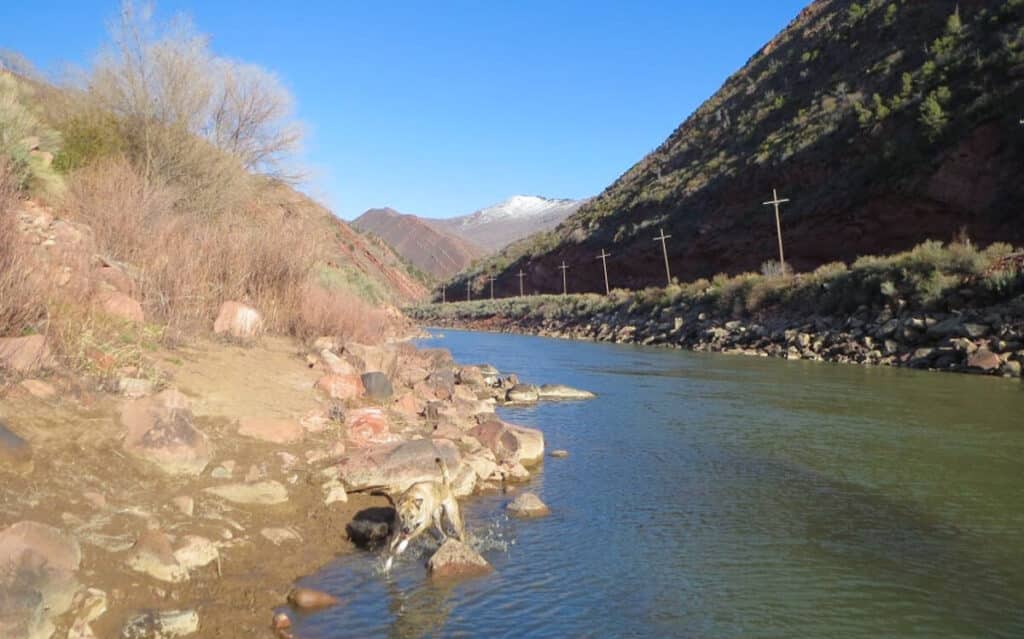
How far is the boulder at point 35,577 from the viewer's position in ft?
11.9

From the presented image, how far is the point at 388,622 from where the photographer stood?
182 inches

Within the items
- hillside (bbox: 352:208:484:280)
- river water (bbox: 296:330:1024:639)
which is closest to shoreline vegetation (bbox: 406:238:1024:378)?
river water (bbox: 296:330:1024:639)

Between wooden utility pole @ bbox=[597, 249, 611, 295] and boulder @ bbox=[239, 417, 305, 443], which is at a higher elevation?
wooden utility pole @ bbox=[597, 249, 611, 295]

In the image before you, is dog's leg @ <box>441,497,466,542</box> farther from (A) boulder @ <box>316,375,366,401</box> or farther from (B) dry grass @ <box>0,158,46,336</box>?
(B) dry grass @ <box>0,158,46,336</box>

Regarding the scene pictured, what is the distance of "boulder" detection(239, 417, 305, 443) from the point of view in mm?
6969

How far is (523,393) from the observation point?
14430 mm

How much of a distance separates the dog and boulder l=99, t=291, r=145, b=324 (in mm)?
3835

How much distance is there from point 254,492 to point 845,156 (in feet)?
141

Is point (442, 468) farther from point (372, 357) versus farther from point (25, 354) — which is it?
point (372, 357)

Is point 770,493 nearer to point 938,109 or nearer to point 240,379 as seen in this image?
point 240,379

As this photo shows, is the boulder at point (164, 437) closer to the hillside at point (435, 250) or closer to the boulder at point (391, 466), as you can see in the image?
the boulder at point (391, 466)

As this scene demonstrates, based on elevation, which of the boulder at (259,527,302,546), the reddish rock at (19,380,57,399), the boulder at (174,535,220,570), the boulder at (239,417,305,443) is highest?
the reddish rock at (19,380,57,399)

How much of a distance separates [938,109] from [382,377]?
3660 cm

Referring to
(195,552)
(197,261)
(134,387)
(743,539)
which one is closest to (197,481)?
(195,552)
